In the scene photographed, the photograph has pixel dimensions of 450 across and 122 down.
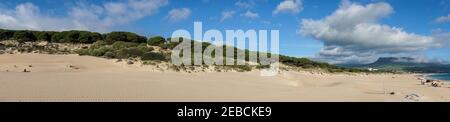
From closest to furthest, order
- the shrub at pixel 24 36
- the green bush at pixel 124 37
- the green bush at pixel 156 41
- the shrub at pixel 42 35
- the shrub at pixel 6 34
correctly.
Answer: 1. the shrub at pixel 24 36
2. the shrub at pixel 6 34
3. the shrub at pixel 42 35
4. the green bush at pixel 156 41
5. the green bush at pixel 124 37

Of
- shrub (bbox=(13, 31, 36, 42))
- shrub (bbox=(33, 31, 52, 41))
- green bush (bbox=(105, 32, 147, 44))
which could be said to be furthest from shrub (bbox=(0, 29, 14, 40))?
green bush (bbox=(105, 32, 147, 44))

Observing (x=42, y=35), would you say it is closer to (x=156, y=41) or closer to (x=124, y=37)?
(x=124, y=37)

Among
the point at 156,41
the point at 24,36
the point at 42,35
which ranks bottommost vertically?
the point at 156,41

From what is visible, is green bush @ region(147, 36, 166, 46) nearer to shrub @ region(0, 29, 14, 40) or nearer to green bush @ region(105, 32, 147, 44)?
green bush @ region(105, 32, 147, 44)

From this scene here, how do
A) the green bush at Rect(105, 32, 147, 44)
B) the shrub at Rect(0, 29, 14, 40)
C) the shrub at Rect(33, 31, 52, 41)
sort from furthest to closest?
1. the green bush at Rect(105, 32, 147, 44)
2. the shrub at Rect(33, 31, 52, 41)
3. the shrub at Rect(0, 29, 14, 40)

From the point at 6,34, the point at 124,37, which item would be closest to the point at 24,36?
the point at 6,34

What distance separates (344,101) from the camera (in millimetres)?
13570

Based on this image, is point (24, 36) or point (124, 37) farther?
point (124, 37)

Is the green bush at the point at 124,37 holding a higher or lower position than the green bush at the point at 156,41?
higher

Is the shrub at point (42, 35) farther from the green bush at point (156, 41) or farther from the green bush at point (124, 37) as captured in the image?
the green bush at point (156, 41)

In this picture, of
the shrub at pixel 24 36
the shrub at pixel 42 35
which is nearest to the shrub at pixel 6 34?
the shrub at pixel 24 36
